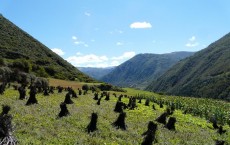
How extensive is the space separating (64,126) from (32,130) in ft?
15.1

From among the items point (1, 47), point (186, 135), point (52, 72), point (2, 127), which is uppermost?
point (1, 47)

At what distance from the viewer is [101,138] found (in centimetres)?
2988

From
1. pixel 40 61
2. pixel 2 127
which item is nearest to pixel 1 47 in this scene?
pixel 40 61

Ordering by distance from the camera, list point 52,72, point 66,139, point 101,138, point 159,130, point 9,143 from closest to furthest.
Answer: point 9,143 < point 66,139 < point 101,138 < point 159,130 < point 52,72

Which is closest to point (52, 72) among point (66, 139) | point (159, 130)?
point (159, 130)

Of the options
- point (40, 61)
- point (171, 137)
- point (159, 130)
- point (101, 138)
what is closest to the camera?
point (101, 138)

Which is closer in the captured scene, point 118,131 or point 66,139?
point 66,139

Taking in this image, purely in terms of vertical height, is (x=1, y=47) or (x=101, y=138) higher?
(x=1, y=47)

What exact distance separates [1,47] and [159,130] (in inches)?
5726

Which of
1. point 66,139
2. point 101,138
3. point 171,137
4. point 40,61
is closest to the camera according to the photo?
point 66,139

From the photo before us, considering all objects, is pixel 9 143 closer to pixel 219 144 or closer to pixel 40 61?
pixel 219 144

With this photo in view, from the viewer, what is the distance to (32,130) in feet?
92.8

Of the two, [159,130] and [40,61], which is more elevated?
[40,61]

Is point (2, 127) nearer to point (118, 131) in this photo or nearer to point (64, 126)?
point (64, 126)
